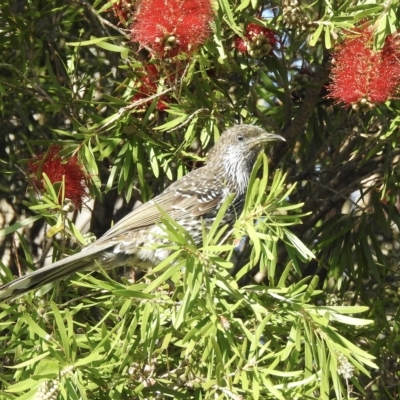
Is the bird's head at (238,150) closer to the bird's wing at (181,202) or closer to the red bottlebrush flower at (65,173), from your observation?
the bird's wing at (181,202)

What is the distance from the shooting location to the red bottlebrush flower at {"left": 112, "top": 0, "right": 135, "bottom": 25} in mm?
4444

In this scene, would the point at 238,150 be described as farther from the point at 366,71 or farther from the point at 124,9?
the point at 366,71

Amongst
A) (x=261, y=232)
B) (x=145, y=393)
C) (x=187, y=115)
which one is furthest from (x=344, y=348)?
(x=187, y=115)

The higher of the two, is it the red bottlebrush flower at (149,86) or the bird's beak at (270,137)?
the red bottlebrush flower at (149,86)

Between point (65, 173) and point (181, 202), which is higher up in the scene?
point (65, 173)

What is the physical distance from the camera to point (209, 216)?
5.07 m

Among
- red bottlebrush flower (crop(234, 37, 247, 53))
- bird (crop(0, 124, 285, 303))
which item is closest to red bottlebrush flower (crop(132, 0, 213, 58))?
red bottlebrush flower (crop(234, 37, 247, 53))

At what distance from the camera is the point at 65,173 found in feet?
14.4

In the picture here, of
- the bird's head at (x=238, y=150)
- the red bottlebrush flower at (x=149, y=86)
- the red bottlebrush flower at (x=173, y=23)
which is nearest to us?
the red bottlebrush flower at (x=173, y=23)

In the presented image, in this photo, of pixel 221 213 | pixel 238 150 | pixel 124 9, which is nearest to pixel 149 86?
pixel 124 9

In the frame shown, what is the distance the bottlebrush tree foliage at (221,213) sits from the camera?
3672 millimetres

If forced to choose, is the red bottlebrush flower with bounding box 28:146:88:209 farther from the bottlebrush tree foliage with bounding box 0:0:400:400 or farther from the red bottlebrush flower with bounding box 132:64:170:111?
the red bottlebrush flower with bounding box 132:64:170:111

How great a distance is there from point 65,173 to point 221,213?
117 centimetres

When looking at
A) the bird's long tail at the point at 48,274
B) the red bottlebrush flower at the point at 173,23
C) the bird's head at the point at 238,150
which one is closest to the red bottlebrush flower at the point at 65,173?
the bird's long tail at the point at 48,274
